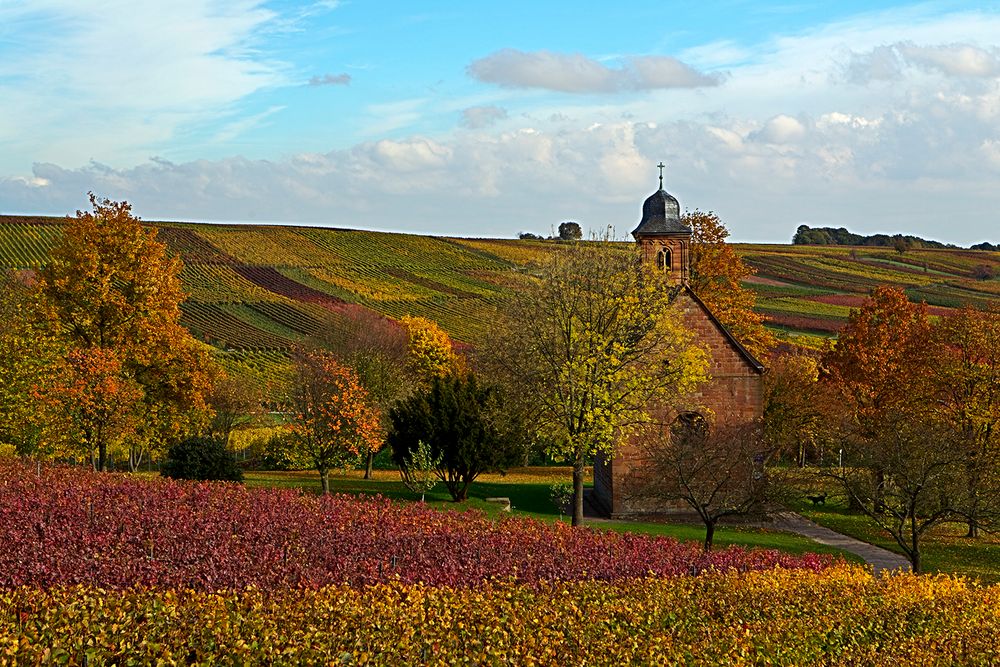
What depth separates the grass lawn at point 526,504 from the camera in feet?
103

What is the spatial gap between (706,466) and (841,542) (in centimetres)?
768

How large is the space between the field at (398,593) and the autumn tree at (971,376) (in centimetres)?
1847

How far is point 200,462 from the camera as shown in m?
30.6

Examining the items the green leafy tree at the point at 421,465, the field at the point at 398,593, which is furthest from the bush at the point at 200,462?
the field at the point at 398,593

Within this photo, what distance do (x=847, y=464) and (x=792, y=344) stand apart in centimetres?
5368

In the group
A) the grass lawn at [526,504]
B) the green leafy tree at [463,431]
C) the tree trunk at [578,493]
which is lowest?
the grass lawn at [526,504]

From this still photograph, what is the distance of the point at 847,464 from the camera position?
1153 inches

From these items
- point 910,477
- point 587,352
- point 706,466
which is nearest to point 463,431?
point 587,352

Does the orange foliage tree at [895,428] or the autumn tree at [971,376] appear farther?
the autumn tree at [971,376]

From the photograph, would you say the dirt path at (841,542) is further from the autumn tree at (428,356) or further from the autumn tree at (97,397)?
the autumn tree at (428,356)

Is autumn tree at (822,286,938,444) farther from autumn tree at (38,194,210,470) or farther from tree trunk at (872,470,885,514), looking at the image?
autumn tree at (38,194,210,470)

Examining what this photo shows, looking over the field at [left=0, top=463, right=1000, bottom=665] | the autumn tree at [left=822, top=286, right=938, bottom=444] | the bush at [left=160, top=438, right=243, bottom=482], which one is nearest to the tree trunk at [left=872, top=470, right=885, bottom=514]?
the field at [left=0, top=463, right=1000, bottom=665]

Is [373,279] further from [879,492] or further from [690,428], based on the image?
[879,492]

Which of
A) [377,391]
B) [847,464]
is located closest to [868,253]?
[377,391]
